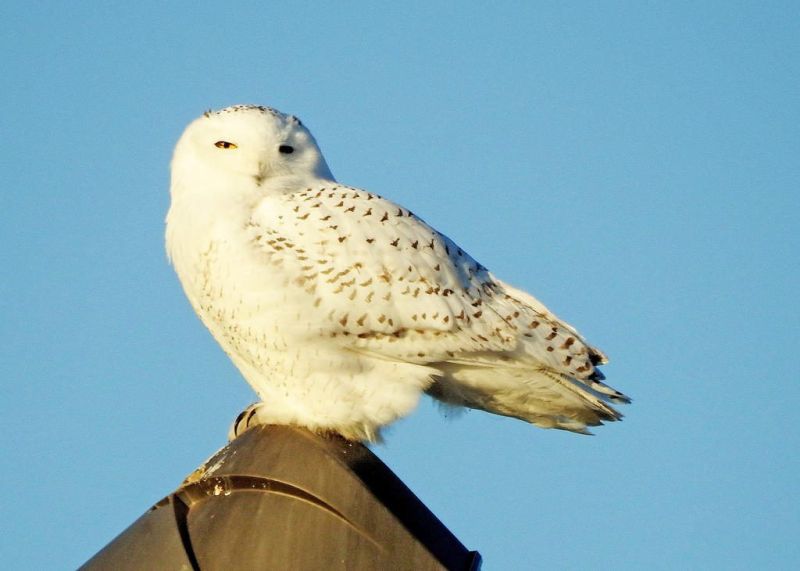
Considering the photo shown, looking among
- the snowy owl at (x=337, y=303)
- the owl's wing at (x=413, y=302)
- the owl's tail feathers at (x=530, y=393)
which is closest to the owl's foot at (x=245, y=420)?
the snowy owl at (x=337, y=303)

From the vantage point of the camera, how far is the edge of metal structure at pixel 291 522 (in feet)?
12.5

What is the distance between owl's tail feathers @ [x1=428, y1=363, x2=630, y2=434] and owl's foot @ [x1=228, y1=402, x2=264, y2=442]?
87cm

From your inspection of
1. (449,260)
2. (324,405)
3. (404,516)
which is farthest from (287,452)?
(449,260)

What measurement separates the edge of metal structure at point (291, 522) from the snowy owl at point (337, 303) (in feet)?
3.89

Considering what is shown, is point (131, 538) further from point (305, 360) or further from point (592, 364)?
point (592, 364)

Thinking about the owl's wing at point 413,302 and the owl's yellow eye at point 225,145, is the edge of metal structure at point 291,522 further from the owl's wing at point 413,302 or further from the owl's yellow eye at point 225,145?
the owl's yellow eye at point 225,145

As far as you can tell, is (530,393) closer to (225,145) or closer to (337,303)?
(337,303)

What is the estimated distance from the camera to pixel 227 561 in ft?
12.3

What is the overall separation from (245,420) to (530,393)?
1421mm

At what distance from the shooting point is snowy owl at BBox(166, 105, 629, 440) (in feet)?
17.9

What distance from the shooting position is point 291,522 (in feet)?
12.8

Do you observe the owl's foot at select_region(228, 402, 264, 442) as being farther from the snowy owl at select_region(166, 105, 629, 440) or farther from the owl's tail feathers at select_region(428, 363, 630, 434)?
the owl's tail feathers at select_region(428, 363, 630, 434)

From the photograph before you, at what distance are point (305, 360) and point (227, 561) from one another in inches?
68.7

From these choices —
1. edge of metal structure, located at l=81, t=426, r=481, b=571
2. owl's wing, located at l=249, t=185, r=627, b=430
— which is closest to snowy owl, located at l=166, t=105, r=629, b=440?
owl's wing, located at l=249, t=185, r=627, b=430
